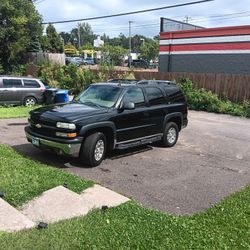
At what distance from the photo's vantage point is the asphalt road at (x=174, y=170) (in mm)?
6392

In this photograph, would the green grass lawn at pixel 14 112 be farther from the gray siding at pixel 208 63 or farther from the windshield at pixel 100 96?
the gray siding at pixel 208 63

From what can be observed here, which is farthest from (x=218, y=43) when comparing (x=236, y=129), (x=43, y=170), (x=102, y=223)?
(x=102, y=223)

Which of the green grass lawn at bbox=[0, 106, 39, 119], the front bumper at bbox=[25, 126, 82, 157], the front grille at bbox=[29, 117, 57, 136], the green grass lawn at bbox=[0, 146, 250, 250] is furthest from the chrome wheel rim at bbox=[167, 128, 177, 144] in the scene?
the green grass lawn at bbox=[0, 106, 39, 119]

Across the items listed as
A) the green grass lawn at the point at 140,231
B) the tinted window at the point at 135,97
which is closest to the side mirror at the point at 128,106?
the tinted window at the point at 135,97

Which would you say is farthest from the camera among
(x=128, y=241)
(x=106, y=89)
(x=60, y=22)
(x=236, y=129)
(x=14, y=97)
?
(x=60, y=22)

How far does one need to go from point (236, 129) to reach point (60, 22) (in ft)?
69.1

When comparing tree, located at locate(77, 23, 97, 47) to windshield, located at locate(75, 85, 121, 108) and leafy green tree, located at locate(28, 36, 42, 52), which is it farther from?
windshield, located at locate(75, 85, 121, 108)

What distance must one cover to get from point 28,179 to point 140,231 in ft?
8.32

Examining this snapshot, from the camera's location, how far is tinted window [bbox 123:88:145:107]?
29.1ft

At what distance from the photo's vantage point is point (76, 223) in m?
4.92

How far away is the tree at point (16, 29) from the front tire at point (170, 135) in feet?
71.5

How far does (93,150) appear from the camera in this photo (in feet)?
25.6

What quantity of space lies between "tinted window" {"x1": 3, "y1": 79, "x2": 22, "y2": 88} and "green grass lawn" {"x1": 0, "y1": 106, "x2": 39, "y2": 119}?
953 mm

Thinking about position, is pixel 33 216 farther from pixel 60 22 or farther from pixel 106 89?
pixel 60 22
